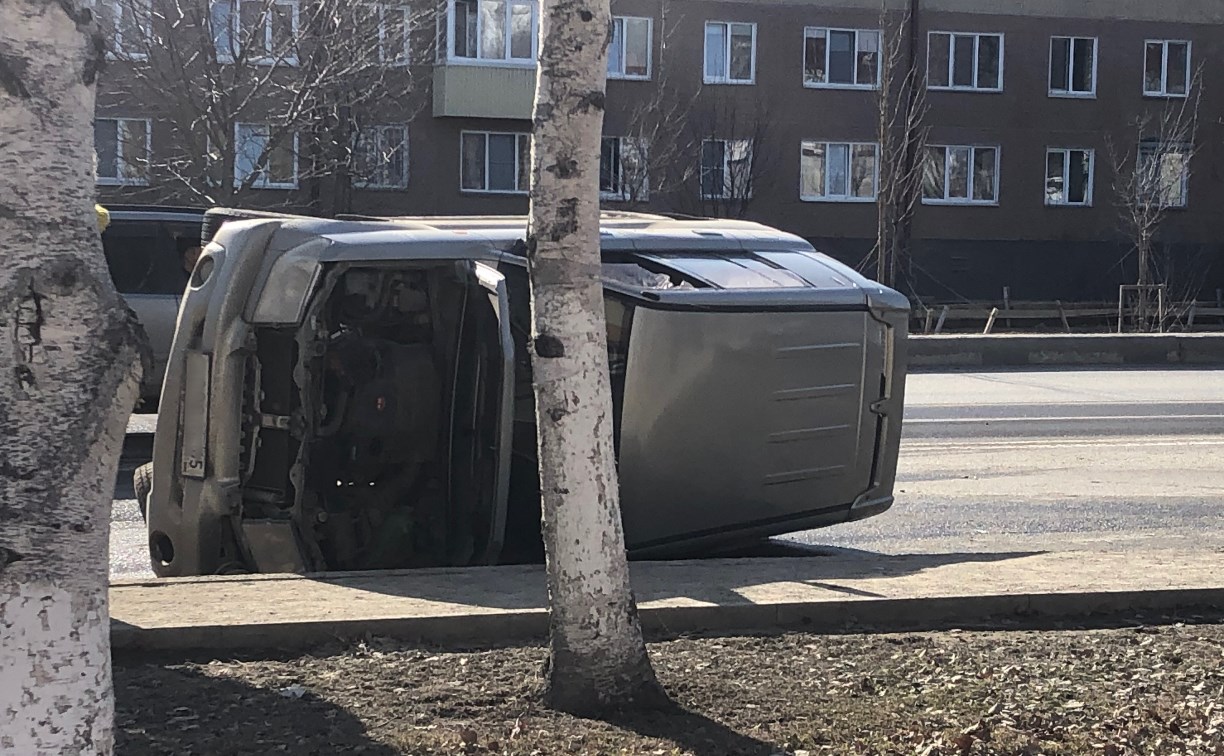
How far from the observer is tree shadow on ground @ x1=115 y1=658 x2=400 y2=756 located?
4156mm

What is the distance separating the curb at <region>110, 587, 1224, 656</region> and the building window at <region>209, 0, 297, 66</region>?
16.2m

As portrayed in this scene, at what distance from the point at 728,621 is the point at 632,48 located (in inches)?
1194

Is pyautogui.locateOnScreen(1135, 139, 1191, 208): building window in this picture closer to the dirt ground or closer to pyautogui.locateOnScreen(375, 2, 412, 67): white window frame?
pyautogui.locateOnScreen(375, 2, 412, 67): white window frame

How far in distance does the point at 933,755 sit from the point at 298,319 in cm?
370

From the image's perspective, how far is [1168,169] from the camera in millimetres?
38062

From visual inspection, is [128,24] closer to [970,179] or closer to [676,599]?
[676,599]

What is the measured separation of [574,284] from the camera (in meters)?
4.24

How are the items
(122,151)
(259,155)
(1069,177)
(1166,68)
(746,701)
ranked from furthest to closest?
(1166,68) < (1069,177) < (122,151) < (259,155) < (746,701)

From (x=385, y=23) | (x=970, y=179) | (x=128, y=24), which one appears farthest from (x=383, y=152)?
(x=970, y=179)

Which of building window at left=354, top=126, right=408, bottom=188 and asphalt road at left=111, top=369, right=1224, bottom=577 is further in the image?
building window at left=354, top=126, right=408, bottom=188

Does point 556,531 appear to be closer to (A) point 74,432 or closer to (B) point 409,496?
(A) point 74,432

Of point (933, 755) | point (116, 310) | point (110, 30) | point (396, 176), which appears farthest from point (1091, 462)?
point (396, 176)

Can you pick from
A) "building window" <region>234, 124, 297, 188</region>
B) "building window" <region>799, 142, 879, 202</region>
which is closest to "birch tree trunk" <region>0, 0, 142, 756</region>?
"building window" <region>234, 124, 297, 188</region>

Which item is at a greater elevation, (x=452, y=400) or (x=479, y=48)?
(x=479, y=48)
